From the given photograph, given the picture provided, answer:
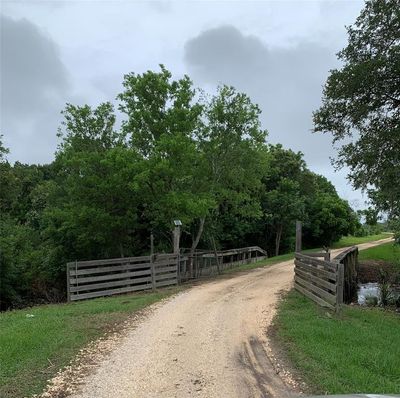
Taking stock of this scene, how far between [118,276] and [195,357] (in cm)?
887

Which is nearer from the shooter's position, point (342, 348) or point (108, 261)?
point (342, 348)

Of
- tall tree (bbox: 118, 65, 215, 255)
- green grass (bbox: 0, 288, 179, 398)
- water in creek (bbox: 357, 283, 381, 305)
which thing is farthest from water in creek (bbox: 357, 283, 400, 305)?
green grass (bbox: 0, 288, 179, 398)

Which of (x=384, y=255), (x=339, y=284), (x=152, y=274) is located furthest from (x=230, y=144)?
(x=384, y=255)

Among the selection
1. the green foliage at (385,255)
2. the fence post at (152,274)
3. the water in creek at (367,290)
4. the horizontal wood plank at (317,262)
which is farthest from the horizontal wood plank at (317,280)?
the green foliage at (385,255)

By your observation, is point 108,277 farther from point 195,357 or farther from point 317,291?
point 195,357

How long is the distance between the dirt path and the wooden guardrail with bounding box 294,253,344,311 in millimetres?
1330

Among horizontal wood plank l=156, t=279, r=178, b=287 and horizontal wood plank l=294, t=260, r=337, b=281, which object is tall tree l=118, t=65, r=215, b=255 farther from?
horizontal wood plank l=294, t=260, r=337, b=281

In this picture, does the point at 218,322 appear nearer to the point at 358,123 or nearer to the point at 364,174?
the point at 364,174

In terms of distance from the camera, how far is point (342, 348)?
7.38 metres

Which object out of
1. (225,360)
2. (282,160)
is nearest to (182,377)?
(225,360)

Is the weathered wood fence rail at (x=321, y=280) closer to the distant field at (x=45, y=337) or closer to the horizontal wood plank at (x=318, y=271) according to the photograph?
the horizontal wood plank at (x=318, y=271)

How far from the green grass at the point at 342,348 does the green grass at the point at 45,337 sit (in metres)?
3.53

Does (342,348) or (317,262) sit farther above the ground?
(317,262)

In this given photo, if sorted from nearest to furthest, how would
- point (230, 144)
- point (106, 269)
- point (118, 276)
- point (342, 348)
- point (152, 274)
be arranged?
point (342, 348), point (106, 269), point (118, 276), point (152, 274), point (230, 144)
